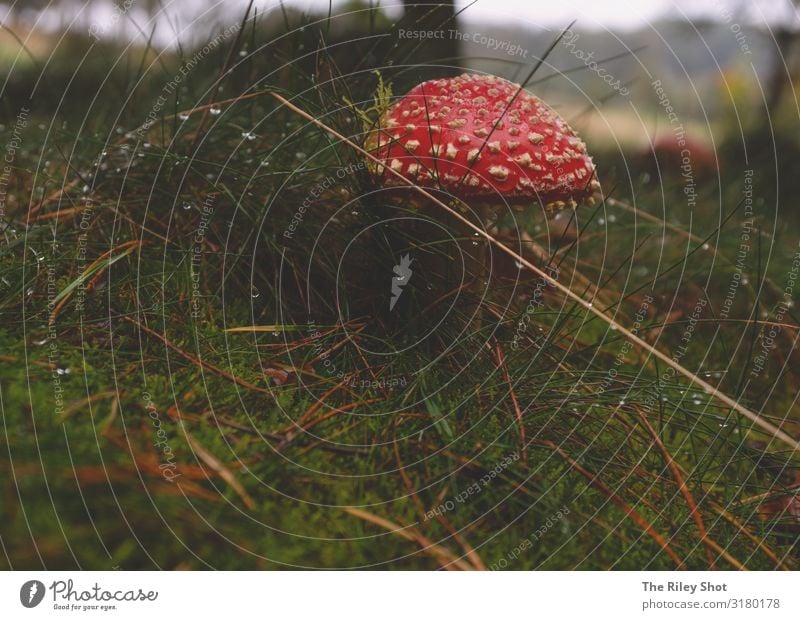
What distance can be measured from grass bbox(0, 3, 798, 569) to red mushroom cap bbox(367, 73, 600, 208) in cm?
9

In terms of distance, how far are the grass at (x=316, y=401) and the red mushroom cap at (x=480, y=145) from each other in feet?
0.28

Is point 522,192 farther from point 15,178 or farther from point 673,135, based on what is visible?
point 673,135

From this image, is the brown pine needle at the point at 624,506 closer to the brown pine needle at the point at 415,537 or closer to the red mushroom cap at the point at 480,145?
the brown pine needle at the point at 415,537

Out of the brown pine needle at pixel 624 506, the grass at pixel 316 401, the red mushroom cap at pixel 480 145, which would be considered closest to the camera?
the grass at pixel 316 401

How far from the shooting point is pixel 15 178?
1.46 meters

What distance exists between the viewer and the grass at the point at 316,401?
33.3 inches

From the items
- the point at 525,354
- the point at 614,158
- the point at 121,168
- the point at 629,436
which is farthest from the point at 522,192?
the point at 614,158

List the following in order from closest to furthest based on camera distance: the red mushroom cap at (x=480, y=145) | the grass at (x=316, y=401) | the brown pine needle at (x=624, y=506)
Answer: the grass at (x=316, y=401)
the brown pine needle at (x=624, y=506)
the red mushroom cap at (x=480, y=145)

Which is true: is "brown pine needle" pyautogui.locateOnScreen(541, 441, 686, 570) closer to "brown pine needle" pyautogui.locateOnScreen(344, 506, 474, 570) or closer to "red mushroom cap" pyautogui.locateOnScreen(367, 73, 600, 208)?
"brown pine needle" pyautogui.locateOnScreen(344, 506, 474, 570)

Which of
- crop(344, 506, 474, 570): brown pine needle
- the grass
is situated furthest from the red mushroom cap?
crop(344, 506, 474, 570): brown pine needle

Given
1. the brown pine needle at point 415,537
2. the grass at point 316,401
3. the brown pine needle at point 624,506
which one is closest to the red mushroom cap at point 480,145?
the grass at point 316,401

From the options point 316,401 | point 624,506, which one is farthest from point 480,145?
point 624,506

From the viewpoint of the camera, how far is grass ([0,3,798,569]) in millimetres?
845
